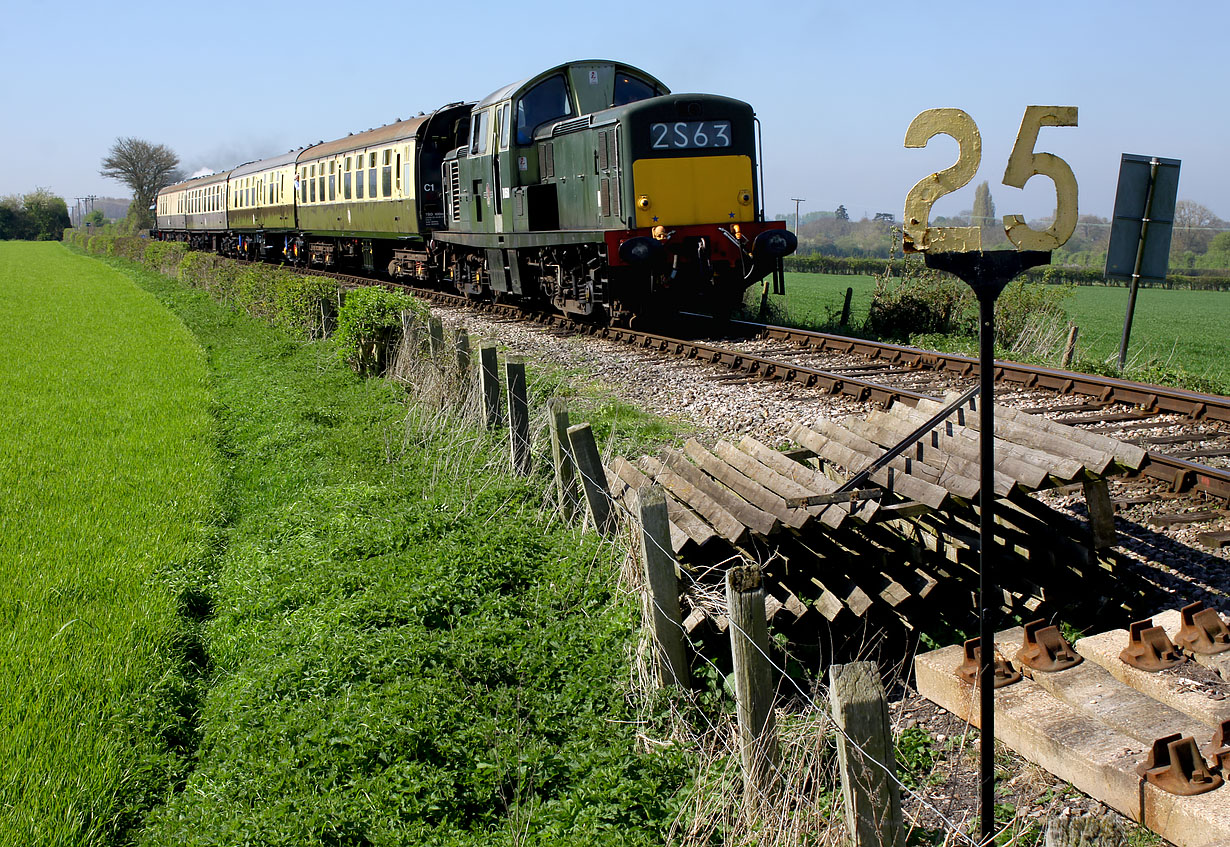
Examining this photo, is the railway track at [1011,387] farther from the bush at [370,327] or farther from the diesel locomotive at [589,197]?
the bush at [370,327]

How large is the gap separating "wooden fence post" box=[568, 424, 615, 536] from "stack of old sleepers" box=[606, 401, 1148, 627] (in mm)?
146

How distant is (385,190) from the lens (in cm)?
2309

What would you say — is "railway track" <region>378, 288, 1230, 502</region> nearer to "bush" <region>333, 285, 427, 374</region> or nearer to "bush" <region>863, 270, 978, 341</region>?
"bush" <region>863, 270, 978, 341</region>

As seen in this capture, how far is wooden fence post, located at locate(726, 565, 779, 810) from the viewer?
334 cm

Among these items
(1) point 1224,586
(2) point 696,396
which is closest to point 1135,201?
(2) point 696,396

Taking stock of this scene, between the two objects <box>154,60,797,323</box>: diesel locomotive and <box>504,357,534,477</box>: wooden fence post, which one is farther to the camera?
<box>154,60,797,323</box>: diesel locomotive

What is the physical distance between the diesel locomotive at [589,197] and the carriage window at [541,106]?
0.07 feet

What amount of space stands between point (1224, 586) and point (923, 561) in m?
1.71

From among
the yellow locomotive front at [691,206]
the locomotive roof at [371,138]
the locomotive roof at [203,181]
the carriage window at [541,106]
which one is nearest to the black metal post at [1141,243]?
the yellow locomotive front at [691,206]

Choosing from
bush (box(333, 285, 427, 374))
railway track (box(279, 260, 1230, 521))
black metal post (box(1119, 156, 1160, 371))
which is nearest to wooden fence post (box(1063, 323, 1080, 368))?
black metal post (box(1119, 156, 1160, 371))

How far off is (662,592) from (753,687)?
0.88 metres

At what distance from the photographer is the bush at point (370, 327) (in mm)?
11766

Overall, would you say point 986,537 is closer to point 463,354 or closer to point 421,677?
point 421,677

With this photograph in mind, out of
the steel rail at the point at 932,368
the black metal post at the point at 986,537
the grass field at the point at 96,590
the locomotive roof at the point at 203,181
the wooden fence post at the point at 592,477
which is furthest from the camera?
the locomotive roof at the point at 203,181
